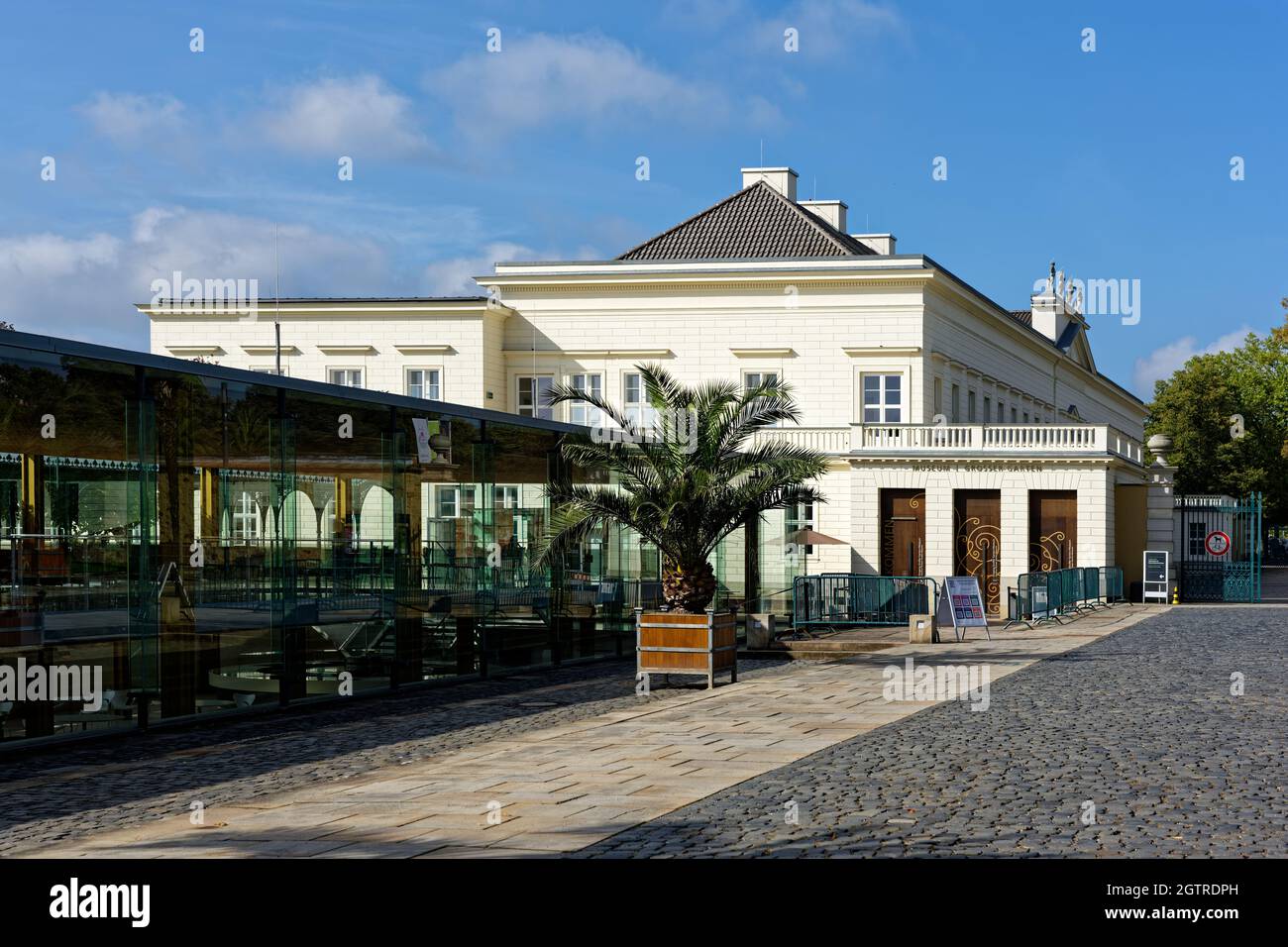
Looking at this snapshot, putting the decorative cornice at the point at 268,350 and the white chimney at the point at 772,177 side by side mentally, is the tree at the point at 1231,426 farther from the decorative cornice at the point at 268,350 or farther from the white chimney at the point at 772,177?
the decorative cornice at the point at 268,350

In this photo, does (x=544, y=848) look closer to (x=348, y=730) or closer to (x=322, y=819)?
(x=322, y=819)

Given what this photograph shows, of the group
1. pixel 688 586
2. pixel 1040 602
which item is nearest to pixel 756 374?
pixel 1040 602

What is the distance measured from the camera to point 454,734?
621 inches

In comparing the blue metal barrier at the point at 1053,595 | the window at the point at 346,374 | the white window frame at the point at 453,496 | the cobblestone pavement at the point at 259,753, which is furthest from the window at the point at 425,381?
the cobblestone pavement at the point at 259,753

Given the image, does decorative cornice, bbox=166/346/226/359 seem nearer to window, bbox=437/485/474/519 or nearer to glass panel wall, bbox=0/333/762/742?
glass panel wall, bbox=0/333/762/742

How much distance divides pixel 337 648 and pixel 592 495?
4.94 m

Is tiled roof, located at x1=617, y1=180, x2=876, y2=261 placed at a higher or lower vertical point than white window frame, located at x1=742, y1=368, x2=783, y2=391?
higher

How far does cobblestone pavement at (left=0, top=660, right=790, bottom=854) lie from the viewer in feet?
37.5

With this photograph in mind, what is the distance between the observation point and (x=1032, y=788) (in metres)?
11.4

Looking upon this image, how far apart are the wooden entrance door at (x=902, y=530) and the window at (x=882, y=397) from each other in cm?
778

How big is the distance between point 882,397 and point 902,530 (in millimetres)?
8890

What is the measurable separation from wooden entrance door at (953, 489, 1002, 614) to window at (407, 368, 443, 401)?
64.4ft

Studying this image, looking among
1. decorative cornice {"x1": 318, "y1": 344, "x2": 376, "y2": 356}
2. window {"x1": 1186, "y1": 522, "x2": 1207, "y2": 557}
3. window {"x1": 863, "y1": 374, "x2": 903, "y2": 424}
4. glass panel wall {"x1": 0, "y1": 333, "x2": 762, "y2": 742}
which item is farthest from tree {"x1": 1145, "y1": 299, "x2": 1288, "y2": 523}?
glass panel wall {"x1": 0, "y1": 333, "x2": 762, "y2": 742}
